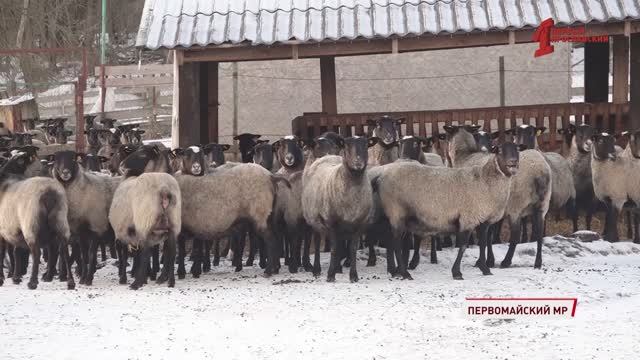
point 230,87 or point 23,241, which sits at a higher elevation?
point 230,87

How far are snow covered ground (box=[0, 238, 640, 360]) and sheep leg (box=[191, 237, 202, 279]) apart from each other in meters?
0.20

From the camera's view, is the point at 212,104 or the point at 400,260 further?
the point at 212,104

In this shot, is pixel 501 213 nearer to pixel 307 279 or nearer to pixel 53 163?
pixel 307 279

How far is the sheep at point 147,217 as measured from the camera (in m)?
12.1

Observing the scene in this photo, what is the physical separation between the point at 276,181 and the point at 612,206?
204 inches

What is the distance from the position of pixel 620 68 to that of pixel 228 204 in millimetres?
8090

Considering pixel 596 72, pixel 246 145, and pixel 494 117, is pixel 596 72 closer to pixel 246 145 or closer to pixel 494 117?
pixel 494 117

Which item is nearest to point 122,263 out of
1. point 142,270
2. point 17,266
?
point 142,270

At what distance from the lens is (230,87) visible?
24.9 metres

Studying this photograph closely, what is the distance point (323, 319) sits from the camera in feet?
33.5

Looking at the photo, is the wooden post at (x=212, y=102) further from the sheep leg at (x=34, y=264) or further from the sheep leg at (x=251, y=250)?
the sheep leg at (x=34, y=264)

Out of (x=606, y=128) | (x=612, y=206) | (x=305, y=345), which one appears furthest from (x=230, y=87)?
(x=305, y=345)

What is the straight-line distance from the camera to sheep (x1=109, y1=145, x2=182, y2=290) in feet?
39.7

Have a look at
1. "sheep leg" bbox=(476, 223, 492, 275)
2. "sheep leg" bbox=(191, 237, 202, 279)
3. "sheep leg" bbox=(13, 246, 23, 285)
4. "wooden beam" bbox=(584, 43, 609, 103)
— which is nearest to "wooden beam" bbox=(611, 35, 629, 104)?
"wooden beam" bbox=(584, 43, 609, 103)
